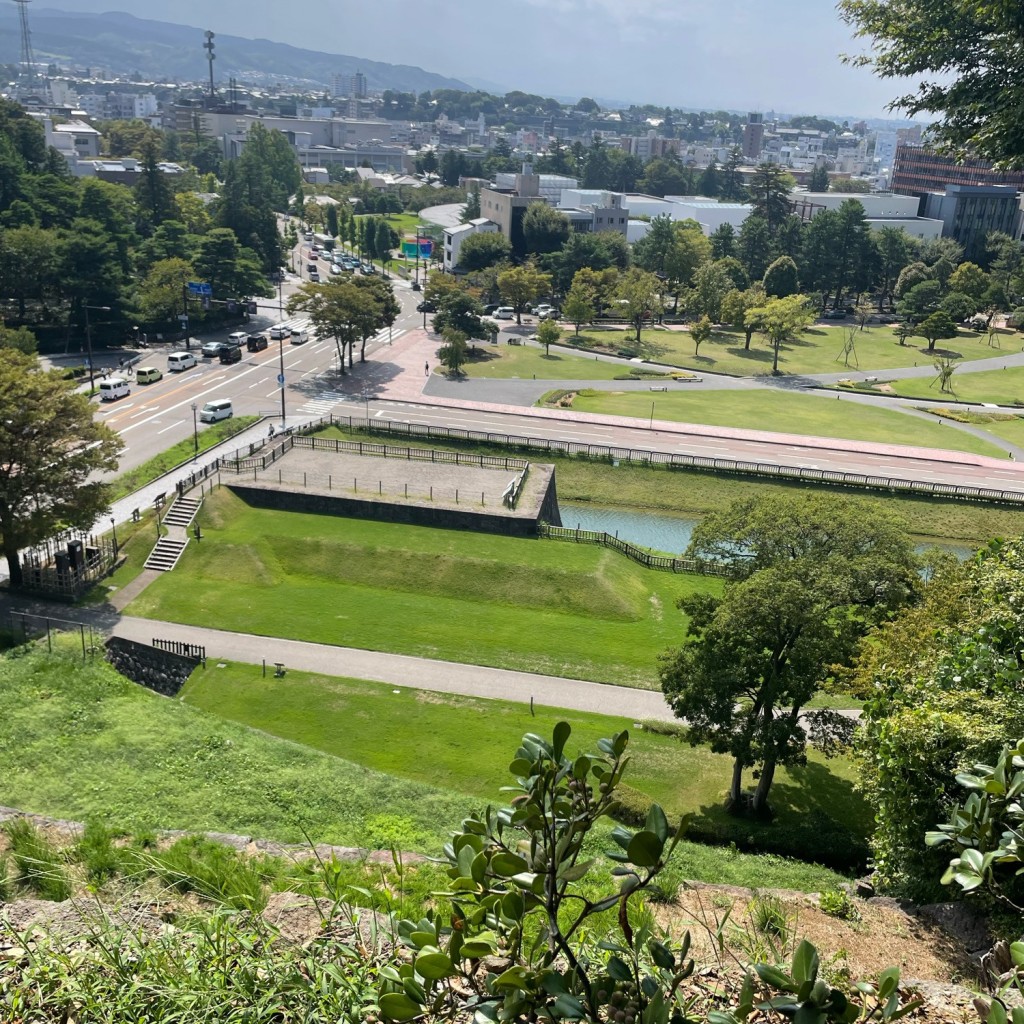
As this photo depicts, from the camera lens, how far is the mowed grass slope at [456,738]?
21453mm

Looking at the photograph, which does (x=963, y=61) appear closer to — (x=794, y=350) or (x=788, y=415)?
(x=788, y=415)

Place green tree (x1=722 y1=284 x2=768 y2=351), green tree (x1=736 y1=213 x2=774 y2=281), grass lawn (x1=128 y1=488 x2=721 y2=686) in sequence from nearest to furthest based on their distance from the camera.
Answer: grass lawn (x1=128 y1=488 x2=721 y2=686), green tree (x1=722 y1=284 x2=768 y2=351), green tree (x1=736 y1=213 x2=774 y2=281)

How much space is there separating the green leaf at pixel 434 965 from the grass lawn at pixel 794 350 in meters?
69.7

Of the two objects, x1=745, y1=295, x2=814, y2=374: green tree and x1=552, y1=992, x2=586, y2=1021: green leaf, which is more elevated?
x1=552, y1=992, x2=586, y2=1021: green leaf

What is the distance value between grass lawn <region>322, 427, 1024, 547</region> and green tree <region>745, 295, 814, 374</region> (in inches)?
1105

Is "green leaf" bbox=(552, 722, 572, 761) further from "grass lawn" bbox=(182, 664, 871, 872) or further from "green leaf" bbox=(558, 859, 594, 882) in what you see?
"grass lawn" bbox=(182, 664, 871, 872)

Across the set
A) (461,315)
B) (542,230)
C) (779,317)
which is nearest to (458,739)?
(461,315)

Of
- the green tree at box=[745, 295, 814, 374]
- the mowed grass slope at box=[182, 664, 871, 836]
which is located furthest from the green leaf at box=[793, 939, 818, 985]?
the green tree at box=[745, 295, 814, 374]

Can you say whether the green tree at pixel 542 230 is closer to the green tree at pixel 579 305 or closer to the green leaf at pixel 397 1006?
the green tree at pixel 579 305

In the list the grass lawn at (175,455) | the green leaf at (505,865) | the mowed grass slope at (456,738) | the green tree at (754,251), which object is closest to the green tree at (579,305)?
the green tree at (754,251)

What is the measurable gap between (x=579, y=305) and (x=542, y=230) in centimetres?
1939

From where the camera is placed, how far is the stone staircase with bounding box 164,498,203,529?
34.6 m

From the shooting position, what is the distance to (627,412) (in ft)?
189

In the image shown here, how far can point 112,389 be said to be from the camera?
5244cm
